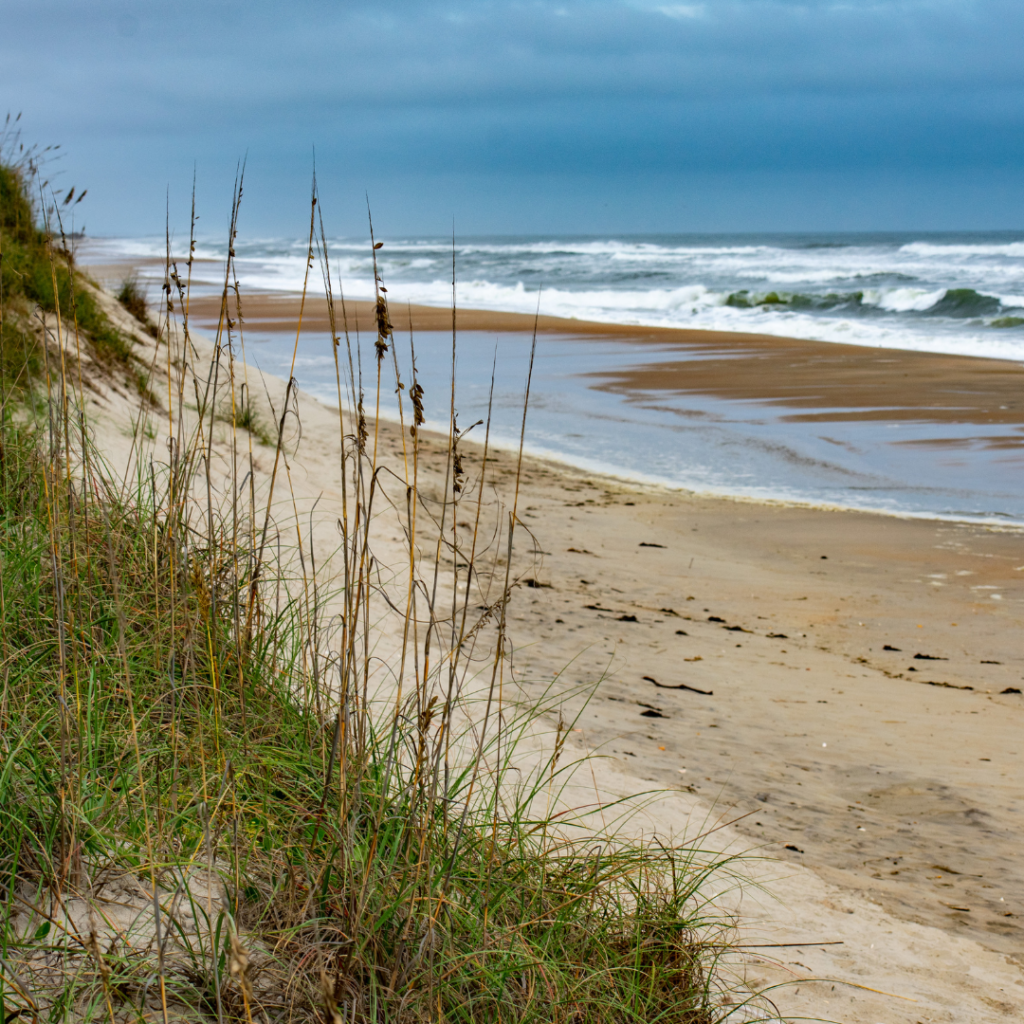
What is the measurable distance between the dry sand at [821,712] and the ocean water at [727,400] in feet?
5.50

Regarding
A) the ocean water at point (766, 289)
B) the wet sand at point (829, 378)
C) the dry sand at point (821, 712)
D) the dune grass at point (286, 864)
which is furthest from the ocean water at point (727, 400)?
the dry sand at point (821, 712)

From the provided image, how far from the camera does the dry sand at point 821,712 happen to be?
2.78 metres

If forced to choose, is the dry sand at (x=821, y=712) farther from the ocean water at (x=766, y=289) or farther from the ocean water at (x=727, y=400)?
the ocean water at (x=766, y=289)

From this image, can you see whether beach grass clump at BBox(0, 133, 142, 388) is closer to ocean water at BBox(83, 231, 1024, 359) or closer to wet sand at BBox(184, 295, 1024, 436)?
wet sand at BBox(184, 295, 1024, 436)

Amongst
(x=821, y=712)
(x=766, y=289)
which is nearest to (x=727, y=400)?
(x=821, y=712)

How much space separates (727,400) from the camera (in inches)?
575

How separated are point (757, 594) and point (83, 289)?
5.83 m

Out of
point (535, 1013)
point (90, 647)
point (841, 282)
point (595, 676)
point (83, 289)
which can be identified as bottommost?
point (595, 676)

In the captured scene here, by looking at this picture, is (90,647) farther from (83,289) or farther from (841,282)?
(841,282)

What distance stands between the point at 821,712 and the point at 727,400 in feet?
34.1

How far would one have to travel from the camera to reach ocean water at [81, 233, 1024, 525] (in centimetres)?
1005

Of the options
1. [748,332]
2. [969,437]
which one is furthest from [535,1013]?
[748,332]

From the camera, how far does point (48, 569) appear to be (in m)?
2.86

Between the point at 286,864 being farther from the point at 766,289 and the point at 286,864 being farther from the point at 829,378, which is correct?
the point at 766,289
